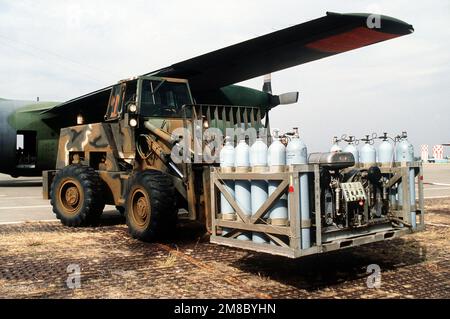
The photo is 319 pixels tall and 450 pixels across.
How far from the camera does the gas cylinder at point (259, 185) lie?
196 inches

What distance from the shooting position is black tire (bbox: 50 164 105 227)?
28.3 ft

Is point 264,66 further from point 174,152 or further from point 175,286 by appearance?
point 175,286

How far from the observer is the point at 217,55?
464 inches

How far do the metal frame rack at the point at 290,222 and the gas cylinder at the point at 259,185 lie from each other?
0.30ft

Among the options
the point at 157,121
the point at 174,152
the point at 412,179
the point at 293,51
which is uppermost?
the point at 293,51

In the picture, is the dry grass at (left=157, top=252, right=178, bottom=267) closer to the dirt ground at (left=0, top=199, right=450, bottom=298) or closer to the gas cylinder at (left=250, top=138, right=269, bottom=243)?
the dirt ground at (left=0, top=199, right=450, bottom=298)

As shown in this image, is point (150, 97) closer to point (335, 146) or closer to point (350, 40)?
point (335, 146)

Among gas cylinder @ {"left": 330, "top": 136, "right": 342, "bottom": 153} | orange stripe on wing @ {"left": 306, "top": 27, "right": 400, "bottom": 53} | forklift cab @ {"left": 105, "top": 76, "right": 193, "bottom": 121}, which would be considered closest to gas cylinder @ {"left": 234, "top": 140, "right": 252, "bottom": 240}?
gas cylinder @ {"left": 330, "top": 136, "right": 342, "bottom": 153}

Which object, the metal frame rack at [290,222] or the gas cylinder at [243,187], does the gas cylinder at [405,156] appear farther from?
the gas cylinder at [243,187]

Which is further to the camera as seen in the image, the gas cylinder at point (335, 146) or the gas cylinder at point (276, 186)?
the gas cylinder at point (335, 146)

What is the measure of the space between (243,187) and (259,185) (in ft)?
0.80

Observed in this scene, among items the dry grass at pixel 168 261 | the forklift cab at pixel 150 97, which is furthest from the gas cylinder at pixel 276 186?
the forklift cab at pixel 150 97

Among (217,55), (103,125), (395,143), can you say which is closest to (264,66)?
(217,55)
